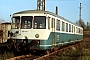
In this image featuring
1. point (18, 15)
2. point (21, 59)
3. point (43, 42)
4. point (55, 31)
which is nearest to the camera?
point (21, 59)

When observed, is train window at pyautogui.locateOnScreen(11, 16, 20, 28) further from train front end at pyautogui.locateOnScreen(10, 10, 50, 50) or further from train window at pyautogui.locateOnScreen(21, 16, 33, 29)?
train window at pyautogui.locateOnScreen(21, 16, 33, 29)

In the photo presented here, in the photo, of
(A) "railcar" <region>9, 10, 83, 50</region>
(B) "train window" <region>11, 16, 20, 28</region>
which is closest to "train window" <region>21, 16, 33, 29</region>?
(A) "railcar" <region>9, 10, 83, 50</region>

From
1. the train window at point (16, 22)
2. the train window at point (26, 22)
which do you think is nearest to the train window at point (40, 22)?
the train window at point (26, 22)

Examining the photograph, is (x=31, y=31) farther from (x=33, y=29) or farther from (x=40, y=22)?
(x=40, y=22)

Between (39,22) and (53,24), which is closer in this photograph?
(39,22)

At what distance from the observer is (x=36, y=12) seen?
13.4 meters

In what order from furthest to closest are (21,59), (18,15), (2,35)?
(2,35) → (18,15) → (21,59)

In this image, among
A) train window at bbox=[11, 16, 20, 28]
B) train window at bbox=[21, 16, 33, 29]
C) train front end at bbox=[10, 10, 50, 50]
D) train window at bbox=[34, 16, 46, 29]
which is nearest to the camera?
train front end at bbox=[10, 10, 50, 50]

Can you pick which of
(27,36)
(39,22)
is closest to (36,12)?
(39,22)

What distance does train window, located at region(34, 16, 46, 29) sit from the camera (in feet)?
42.7

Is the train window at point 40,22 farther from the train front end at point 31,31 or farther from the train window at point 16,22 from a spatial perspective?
the train window at point 16,22

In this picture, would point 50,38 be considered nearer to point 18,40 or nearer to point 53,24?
point 53,24

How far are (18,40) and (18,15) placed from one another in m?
1.68

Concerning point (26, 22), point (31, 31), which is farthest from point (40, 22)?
point (26, 22)
